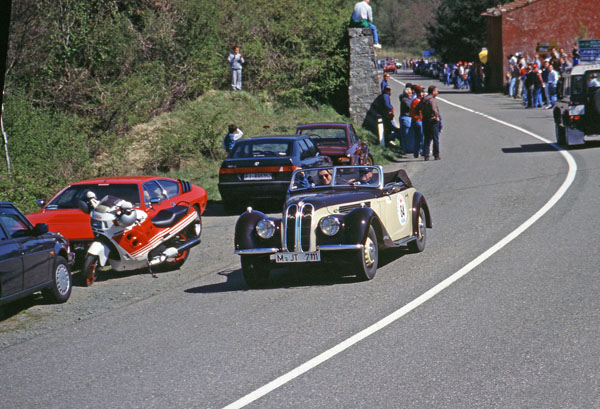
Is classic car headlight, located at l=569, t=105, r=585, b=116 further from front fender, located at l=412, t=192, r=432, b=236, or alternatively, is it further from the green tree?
the green tree

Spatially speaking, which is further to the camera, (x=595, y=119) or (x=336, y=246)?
(x=595, y=119)

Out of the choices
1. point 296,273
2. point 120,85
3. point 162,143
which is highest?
point 120,85

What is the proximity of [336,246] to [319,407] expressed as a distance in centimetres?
452

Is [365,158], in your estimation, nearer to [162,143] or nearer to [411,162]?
[411,162]

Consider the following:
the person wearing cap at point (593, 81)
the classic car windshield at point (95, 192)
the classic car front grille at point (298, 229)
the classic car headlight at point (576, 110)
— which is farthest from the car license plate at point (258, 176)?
the person wearing cap at point (593, 81)

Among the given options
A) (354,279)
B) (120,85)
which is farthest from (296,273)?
(120,85)

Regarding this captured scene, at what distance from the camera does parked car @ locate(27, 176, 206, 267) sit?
13.4 m

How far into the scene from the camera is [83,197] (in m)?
14.1

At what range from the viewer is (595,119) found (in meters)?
24.3

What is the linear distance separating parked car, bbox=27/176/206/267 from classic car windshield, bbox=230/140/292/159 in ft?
12.0

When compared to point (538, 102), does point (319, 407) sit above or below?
below

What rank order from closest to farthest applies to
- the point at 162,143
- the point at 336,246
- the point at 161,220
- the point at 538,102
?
the point at 336,246
the point at 161,220
the point at 162,143
the point at 538,102

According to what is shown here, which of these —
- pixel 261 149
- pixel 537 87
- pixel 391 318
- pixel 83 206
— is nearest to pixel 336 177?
pixel 83 206

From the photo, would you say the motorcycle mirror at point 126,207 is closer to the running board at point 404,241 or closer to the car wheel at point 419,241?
the running board at point 404,241
